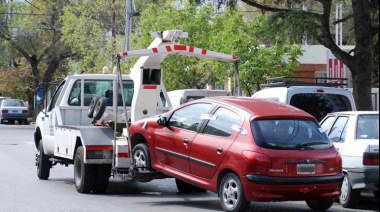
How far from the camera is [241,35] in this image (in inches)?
1182

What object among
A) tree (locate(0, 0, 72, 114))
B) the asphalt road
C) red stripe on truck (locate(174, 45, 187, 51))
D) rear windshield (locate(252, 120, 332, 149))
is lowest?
the asphalt road

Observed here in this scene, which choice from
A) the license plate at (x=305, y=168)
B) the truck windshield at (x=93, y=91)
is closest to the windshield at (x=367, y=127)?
the license plate at (x=305, y=168)

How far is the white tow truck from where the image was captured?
14492 millimetres

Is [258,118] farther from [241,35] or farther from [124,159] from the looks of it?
[241,35]

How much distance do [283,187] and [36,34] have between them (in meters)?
48.8

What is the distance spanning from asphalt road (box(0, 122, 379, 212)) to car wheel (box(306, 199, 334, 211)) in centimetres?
30

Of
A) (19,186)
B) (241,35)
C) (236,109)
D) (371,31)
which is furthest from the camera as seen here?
(241,35)

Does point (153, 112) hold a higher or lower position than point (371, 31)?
lower

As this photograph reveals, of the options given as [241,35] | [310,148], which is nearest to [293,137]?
[310,148]

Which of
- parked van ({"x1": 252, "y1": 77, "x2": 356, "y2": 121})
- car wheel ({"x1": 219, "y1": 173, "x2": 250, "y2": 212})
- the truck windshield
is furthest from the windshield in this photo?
the truck windshield

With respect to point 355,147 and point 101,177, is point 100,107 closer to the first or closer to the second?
point 101,177

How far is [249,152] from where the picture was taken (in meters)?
12.0

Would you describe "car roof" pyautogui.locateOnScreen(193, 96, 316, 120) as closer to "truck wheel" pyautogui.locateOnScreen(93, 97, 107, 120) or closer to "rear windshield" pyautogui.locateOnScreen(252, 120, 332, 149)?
"rear windshield" pyautogui.locateOnScreen(252, 120, 332, 149)

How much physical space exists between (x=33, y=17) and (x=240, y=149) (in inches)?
1915
